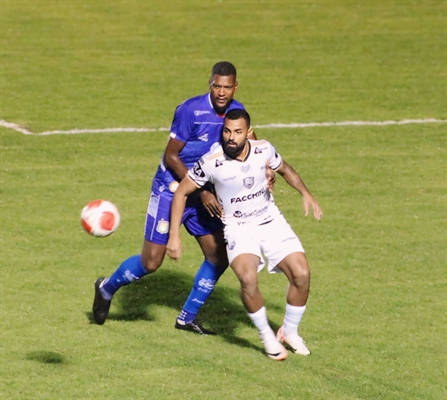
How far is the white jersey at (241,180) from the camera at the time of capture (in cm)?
881

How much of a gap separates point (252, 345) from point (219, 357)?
60cm

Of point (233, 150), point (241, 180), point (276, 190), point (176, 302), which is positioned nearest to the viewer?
point (233, 150)

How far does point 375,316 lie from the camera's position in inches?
400

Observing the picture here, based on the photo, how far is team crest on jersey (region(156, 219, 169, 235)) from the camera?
30.9ft

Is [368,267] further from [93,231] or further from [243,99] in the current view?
[243,99]

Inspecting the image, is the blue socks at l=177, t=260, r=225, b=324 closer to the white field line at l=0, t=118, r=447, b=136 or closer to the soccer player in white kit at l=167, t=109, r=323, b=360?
the soccer player in white kit at l=167, t=109, r=323, b=360

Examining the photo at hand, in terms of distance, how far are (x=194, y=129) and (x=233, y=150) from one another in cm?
62

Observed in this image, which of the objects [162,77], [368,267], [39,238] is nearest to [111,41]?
[162,77]

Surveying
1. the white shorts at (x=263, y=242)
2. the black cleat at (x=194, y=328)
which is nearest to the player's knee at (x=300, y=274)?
the white shorts at (x=263, y=242)

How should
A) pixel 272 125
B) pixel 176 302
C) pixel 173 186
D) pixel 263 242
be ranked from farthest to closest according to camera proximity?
pixel 272 125, pixel 176 302, pixel 173 186, pixel 263 242

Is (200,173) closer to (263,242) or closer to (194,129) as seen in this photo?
(194,129)

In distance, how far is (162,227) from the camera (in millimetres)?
9445

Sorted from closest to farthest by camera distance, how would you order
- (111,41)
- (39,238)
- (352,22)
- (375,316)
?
(375,316), (39,238), (111,41), (352,22)

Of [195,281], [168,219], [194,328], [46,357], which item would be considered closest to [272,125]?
[195,281]
